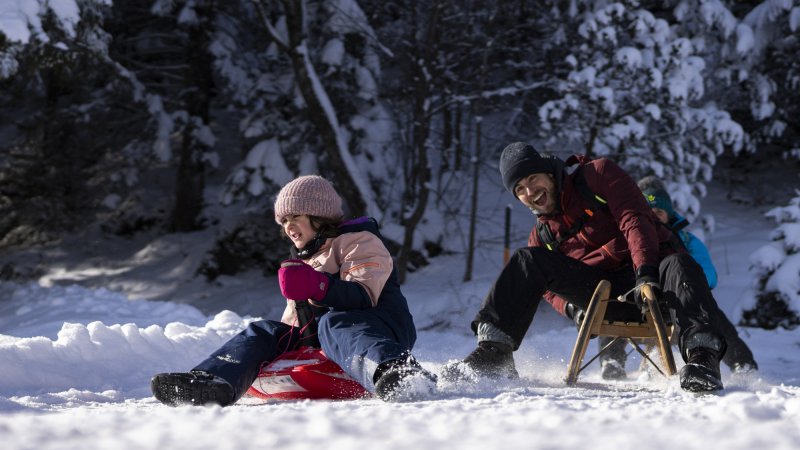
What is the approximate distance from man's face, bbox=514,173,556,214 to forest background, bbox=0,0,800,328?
5450mm

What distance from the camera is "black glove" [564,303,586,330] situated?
4695 mm

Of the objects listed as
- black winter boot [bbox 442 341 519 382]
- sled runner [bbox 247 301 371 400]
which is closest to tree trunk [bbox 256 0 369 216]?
black winter boot [bbox 442 341 519 382]

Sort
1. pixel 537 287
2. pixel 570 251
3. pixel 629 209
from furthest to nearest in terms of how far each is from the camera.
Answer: pixel 570 251 < pixel 537 287 < pixel 629 209

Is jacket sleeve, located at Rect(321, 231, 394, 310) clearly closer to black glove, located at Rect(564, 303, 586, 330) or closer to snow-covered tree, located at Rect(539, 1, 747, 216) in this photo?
black glove, located at Rect(564, 303, 586, 330)

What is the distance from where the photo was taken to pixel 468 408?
8.84ft

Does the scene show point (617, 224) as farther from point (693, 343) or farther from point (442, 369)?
point (442, 369)

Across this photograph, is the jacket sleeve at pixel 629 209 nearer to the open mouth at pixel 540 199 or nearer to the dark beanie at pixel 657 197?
the open mouth at pixel 540 199

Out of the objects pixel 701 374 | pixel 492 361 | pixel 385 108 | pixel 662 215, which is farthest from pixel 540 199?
pixel 385 108

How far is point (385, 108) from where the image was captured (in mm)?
13461

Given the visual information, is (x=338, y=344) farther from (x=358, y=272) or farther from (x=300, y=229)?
(x=300, y=229)

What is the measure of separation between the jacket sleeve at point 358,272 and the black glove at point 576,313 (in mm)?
1230

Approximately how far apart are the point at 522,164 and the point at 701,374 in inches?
53.4

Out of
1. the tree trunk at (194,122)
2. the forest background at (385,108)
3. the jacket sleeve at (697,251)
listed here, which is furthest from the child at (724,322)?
the tree trunk at (194,122)

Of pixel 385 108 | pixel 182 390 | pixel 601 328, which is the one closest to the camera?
pixel 182 390
